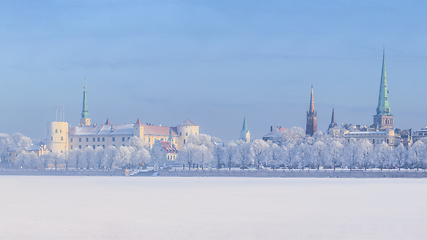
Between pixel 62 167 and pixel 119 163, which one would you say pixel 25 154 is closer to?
pixel 62 167

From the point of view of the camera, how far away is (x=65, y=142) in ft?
477

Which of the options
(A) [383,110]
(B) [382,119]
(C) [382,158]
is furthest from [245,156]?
(A) [383,110]

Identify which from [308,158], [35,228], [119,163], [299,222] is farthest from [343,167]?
[35,228]

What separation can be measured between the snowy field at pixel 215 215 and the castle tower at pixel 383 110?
99.8 m

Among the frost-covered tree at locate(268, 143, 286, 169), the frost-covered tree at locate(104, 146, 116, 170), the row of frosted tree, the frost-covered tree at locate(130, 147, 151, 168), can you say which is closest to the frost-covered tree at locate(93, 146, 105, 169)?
the row of frosted tree

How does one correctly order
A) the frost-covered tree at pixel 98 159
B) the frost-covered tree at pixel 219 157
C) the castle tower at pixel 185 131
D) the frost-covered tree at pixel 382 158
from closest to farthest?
the frost-covered tree at pixel 382 158 < the frost-covered tree at pixel 219 157 < the frost-covered tree at pixel 98 159 < the castle tower at pixel 185 131

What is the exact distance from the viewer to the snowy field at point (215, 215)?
98.4 feet

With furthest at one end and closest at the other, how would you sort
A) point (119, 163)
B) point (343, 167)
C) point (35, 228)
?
point (119, 163)
point (343, 167)
point (35, 228)

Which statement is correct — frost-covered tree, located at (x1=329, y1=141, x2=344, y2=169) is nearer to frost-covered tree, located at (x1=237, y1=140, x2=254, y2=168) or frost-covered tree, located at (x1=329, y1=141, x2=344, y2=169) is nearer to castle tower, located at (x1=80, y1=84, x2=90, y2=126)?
frost-covered tree, located at (x1=237, y1=140, x2=254, y2=168)

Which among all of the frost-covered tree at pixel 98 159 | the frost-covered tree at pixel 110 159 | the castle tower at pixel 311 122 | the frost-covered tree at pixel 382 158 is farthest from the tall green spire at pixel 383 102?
the frost-covered tree at pixel 98 159

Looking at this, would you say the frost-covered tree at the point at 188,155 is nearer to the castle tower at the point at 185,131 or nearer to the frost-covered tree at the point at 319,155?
the frost-covered tree at the point at 319,155

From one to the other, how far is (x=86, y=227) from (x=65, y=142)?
383 feet

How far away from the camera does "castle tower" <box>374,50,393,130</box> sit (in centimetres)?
14975

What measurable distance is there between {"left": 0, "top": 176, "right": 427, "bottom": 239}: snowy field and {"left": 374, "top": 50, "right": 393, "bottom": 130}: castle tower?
99806 millimetres
